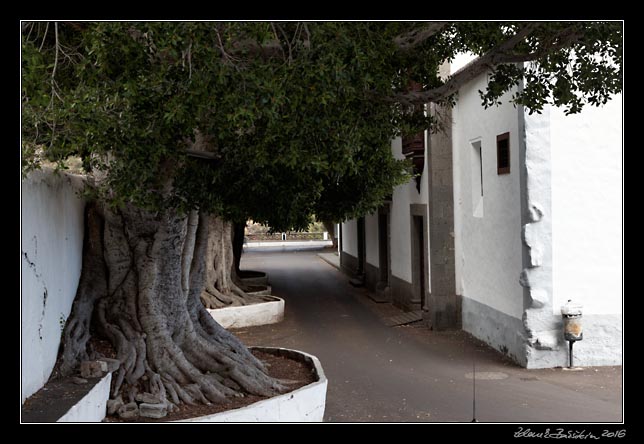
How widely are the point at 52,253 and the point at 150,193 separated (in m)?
1.20

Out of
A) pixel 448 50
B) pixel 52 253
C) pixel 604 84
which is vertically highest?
pixel 448 50

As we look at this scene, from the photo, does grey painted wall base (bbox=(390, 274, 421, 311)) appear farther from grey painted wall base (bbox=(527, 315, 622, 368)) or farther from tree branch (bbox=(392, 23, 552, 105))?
tree branch (bbox=(392, 23, 552, 105))

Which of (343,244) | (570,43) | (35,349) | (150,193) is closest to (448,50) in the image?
(570,43)

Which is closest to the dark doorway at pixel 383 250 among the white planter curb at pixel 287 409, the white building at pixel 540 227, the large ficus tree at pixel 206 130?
the white building at pixel 540 227

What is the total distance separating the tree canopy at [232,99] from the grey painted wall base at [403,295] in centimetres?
1056

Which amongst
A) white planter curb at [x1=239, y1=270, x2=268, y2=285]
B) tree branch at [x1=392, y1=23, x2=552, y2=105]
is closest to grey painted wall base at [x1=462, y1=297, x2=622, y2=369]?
tree branch at [x1=392, y1=23, x2=552, y2=105]

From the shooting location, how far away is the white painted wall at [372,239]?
24750mm

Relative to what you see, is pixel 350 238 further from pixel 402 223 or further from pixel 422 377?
pixel 422 377

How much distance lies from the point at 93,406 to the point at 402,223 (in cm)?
1346

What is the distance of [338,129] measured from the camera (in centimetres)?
757

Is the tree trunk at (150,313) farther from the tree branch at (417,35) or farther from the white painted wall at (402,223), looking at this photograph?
the white painted wall at (402,223)

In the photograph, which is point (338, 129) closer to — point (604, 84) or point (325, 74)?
point (325, 74)

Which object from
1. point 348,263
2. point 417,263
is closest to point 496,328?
point 417,263

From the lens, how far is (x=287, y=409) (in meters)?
8.95
